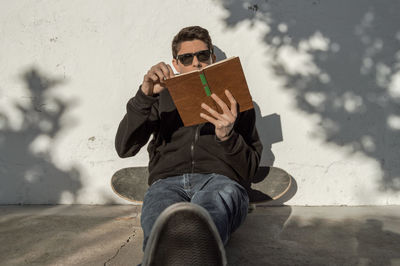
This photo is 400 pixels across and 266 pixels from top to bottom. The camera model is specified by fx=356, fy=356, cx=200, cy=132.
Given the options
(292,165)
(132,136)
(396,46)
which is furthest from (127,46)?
(396,46)

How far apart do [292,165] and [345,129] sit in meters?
0.52

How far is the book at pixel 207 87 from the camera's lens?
175 centimetres

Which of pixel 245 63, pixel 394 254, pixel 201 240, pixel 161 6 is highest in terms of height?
pixel 161 6

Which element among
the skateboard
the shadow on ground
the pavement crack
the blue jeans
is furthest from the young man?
the pavement crack

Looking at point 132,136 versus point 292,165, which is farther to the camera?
point 292,165

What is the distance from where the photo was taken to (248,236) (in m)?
2.36

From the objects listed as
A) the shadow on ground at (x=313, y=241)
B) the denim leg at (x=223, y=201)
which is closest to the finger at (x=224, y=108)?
the denim leg at (x=223, y=201)

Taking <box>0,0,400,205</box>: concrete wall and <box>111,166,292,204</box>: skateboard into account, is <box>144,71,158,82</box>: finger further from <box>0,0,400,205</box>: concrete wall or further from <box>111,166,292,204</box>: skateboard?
<box>0,0,400,205</box>: concrete wall

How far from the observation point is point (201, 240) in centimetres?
140

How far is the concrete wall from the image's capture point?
2.89 m

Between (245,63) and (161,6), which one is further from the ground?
(161,6)

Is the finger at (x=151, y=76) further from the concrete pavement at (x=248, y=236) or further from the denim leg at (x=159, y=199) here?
the concrete pavement at (x=248, y=236)

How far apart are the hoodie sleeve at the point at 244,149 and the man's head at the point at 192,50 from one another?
436mm

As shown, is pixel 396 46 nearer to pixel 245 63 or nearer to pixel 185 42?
pixel 245 63
